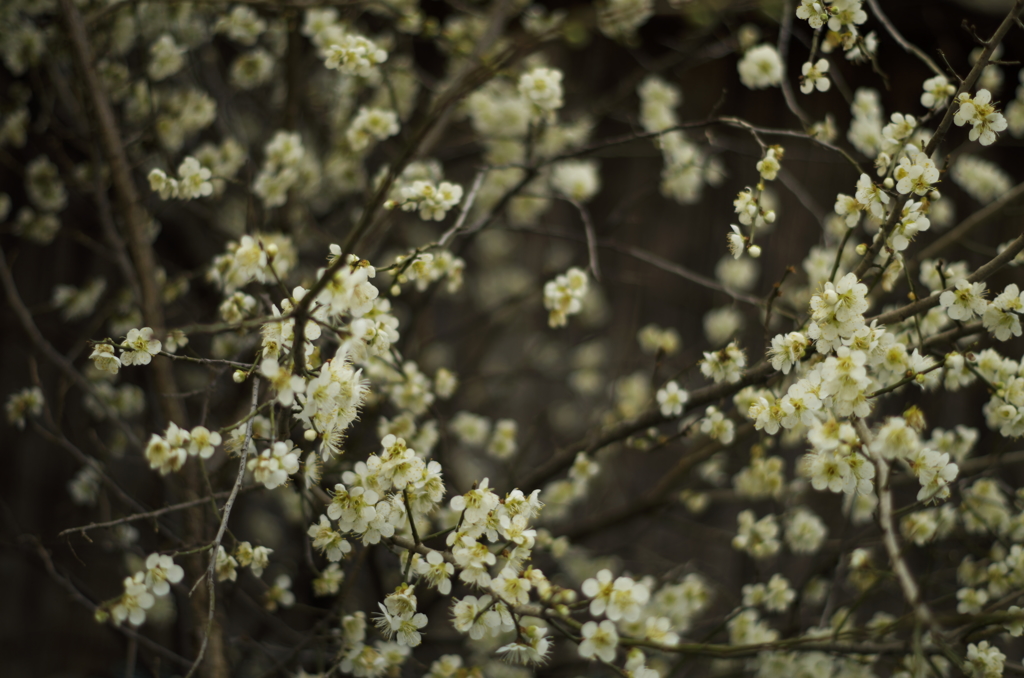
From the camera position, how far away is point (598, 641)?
122 cm

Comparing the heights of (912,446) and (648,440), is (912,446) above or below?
above

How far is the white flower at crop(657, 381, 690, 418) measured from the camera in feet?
5.35

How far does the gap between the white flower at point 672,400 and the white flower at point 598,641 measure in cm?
60

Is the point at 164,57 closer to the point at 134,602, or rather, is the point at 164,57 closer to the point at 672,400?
the point at 134,602

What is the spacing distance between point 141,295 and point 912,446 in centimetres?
201

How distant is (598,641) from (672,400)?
64 cm

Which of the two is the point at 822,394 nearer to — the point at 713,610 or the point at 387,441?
the point at 387,441

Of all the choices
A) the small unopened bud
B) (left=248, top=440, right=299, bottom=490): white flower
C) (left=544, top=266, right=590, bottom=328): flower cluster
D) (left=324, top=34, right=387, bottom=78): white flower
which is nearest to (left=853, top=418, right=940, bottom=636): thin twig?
the small unopened bud

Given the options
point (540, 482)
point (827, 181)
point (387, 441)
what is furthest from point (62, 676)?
point (827, 181)

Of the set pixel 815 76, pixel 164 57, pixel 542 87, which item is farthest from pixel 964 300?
pixel 164 57

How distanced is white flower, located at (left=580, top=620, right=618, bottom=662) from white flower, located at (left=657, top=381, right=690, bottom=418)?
1.96 ft

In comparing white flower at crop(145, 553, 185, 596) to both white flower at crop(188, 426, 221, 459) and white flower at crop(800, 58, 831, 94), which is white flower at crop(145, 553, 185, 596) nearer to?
white flower at crop(188, 426, 221, 459)

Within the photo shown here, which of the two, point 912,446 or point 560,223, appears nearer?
point 912,446

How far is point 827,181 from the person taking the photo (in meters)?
3.22
